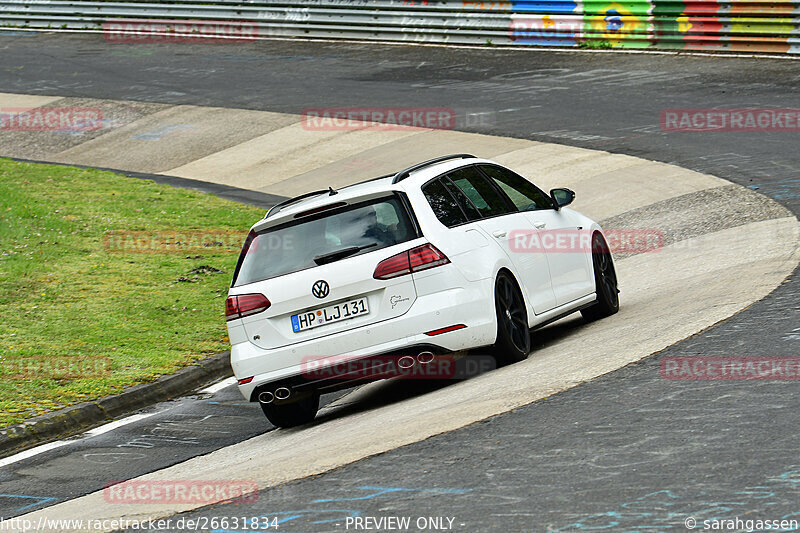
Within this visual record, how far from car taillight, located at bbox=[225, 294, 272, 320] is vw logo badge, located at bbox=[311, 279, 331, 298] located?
362 millimetres

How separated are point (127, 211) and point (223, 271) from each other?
13.0ft

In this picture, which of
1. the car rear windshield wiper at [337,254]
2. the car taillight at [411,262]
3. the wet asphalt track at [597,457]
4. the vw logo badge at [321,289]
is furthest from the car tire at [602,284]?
the vw logo badge at [321,289]

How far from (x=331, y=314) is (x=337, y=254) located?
42cm

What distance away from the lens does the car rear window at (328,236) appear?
8.38 meters

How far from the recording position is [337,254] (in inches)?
327

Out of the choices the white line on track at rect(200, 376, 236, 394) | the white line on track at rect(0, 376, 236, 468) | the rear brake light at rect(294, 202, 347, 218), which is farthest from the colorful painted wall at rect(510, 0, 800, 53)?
the rear brake light at rect(294, 202, 347, 218)

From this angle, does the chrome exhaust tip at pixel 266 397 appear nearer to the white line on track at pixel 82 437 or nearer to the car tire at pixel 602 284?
the white line on track at pixel 82 437

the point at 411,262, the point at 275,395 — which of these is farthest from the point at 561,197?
the point at 275,395

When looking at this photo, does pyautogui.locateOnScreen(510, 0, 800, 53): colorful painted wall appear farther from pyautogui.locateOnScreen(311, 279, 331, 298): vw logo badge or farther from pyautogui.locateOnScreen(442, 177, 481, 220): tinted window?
pyautogui.locateOnScreen(311, 279, 331, 298): vw logo badge

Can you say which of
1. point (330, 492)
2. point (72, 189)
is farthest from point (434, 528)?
point (72, 189)

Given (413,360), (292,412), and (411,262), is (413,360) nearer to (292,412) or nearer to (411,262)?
(411,262)

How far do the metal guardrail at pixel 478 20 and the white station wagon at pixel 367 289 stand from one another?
16.5 meters

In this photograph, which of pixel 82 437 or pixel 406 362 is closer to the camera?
pixel 406 362

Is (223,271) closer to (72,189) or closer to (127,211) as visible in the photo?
(127,211)
